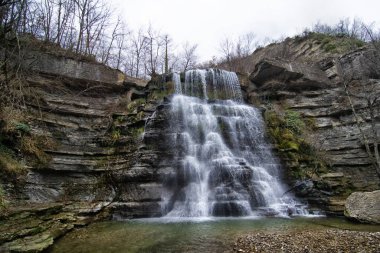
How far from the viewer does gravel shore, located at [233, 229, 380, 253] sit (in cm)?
514

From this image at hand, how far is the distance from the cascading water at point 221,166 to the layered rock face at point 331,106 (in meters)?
1.38

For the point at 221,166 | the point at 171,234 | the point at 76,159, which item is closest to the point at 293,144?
the point at 221,166

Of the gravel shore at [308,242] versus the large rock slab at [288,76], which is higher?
the large rock slab at [288,76]

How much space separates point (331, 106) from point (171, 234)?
13910 mm

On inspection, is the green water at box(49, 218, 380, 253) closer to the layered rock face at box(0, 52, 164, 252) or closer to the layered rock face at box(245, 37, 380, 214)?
the layered rock face at box(0, 52, 164, 252)

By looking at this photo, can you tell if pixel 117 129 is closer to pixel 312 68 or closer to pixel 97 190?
pixel 97 190

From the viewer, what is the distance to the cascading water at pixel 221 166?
1022 centimetres

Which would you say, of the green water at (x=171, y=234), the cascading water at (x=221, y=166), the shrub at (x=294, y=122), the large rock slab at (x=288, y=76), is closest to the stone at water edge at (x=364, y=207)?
the green water at (x=171, y=234)

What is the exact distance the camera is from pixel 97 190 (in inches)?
429

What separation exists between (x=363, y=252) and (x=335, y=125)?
1218 cm

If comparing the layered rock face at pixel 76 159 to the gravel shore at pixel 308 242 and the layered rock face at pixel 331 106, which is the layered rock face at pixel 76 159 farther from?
the layered rock face at pixel 331 106

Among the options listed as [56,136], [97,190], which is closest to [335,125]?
[97,190]

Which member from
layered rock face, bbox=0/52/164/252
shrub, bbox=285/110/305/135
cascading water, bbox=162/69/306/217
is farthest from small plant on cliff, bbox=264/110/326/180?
layered rock face, bbox=0/52/164/252

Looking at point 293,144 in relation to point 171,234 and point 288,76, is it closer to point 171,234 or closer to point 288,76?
point 288,76
